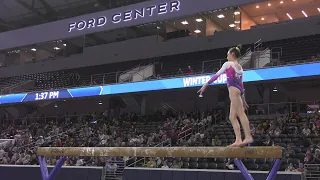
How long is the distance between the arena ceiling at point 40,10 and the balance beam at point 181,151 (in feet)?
64.1

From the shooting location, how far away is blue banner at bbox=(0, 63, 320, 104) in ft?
52.2

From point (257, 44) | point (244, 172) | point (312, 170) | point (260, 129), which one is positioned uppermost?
point (257, 44)

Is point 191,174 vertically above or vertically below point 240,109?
below

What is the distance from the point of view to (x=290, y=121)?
1541 centimetres

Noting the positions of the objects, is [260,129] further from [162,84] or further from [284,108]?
[162,84]

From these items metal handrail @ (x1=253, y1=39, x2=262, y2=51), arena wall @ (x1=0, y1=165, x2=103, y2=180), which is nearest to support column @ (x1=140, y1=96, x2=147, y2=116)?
metal handrail @ (x1=253, y1=39, x2=262, y2=51)

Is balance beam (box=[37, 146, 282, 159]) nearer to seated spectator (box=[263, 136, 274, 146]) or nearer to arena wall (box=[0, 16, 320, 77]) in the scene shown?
seated spectator (box=[263, 136, 274, 146])

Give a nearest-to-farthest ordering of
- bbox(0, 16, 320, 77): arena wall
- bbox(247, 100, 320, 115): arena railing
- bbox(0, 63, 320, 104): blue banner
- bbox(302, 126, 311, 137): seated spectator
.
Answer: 1. bbox(302, 126, 311, 137): seated spectator
2. bbox(0, 63, 320, 104): blue banner
3. bbox(247, 100, 320, 115): arena railing
4. bbox(0, 16, 320, 77): arena wall

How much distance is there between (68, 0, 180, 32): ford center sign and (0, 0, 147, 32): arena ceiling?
207 centimetres

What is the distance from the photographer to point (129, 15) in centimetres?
2345

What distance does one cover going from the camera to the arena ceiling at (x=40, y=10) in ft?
89.6

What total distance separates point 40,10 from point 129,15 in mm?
9470

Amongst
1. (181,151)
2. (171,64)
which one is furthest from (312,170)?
(171,64)

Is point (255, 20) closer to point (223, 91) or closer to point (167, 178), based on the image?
point (223, 91)
